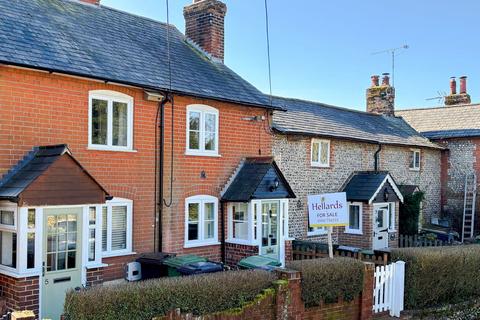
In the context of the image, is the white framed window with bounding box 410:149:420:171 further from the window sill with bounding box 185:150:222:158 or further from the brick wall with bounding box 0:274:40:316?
the brick wall with bounding box 0:274:40:316

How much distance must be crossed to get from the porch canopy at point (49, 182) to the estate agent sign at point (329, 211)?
17.4ft

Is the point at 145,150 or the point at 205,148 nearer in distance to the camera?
the point at 145,150

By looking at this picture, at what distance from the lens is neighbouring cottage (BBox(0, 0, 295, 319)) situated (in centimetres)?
1091

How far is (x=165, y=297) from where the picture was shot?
7.89 m

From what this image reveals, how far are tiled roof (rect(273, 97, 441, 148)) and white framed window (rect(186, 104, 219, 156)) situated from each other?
10.3ft

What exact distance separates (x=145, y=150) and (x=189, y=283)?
6651 mm

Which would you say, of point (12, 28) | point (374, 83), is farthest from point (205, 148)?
point (374, 83)

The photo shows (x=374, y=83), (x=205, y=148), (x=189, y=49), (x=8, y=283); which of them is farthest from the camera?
(x=374, y=83)

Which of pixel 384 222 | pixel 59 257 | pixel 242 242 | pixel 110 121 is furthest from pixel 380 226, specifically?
pixel 59 257

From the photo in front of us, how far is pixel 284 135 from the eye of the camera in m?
18.7

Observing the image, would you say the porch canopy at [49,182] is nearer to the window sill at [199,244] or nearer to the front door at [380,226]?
the window sill at [199,244]

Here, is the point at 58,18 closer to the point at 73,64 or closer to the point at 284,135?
the point at 73,64

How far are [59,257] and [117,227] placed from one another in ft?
7.89

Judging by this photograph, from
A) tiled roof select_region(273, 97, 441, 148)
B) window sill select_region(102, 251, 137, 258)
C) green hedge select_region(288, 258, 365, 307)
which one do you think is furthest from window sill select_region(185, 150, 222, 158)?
green hedge select_region(288, 258, 365, 307)
